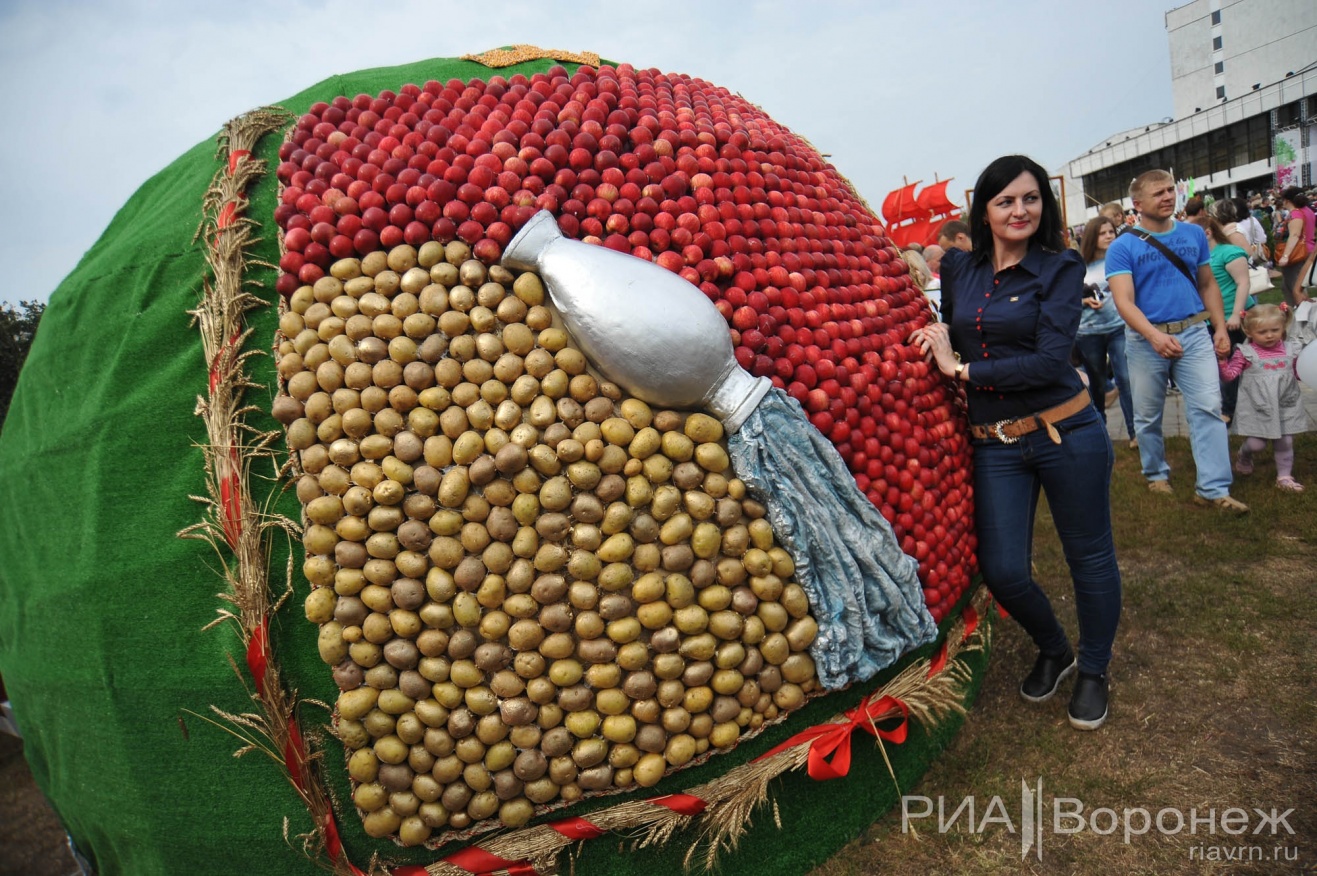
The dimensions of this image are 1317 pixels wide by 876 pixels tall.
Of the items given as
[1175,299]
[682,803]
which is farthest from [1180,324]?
[682,803]

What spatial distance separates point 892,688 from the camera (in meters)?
2.02

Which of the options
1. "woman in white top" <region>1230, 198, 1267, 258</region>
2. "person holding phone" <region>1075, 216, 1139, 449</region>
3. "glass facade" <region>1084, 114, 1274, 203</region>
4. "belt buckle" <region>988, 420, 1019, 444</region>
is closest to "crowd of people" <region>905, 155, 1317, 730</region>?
"belt buckle" <region>988, 420, 1019, 444</region>

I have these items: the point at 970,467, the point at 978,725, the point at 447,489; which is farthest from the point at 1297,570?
the point at 447,489

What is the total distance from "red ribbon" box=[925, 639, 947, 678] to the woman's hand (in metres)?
0.80

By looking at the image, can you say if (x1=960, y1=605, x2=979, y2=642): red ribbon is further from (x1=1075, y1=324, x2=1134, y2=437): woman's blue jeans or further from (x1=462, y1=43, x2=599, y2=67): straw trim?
(x1=1075, y1=324, x2=1134, y2=437): woman's blue jeans

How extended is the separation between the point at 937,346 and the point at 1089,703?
4.42 feet

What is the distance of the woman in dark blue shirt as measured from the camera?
2197 mm

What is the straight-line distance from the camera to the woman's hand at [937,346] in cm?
220

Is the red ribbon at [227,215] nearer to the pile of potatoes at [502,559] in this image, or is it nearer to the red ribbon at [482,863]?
the pile of potatoes at [502,559]

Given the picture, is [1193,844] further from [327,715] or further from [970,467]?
[327,715]

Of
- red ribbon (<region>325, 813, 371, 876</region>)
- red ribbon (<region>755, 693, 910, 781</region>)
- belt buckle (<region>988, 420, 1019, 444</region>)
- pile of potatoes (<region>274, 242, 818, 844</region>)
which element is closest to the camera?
pile of potatoes (<region>274, 242, 818, 844</region>)

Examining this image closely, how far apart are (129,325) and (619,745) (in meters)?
1.61

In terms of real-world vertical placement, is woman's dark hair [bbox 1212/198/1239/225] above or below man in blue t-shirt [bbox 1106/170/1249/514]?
above

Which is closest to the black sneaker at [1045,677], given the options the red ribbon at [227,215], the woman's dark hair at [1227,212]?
the red ribbon at [227,215]
